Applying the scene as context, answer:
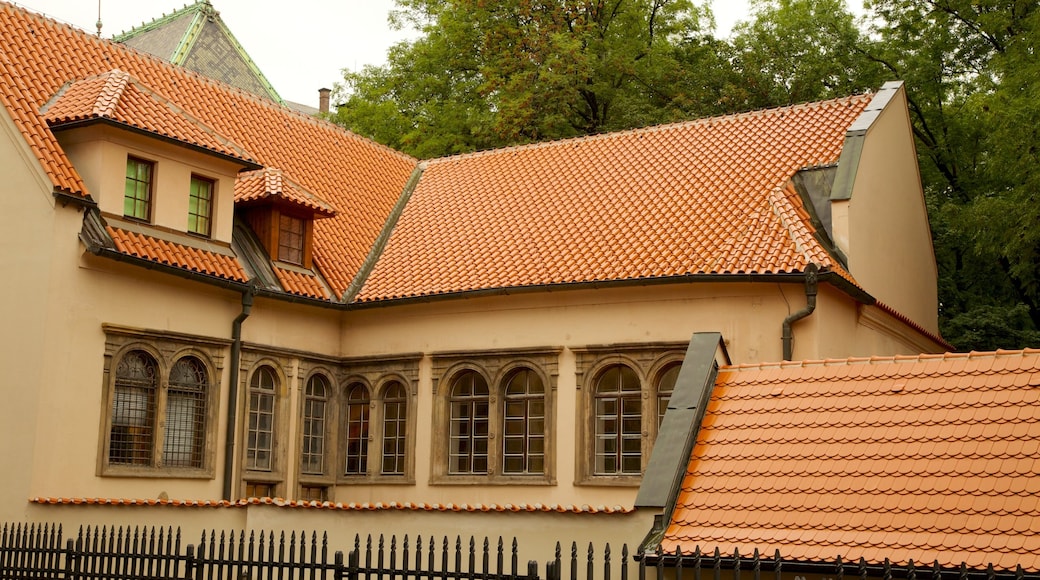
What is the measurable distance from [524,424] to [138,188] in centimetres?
761

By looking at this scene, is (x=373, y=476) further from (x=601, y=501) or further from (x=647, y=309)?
(x=647, y=309)

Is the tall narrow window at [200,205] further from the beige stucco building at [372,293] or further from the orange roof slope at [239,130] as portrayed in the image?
the orange roof slope at [239,130]

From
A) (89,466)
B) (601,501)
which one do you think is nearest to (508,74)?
(601,501)

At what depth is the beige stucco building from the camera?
60.3 feet

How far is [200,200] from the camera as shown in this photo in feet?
69.0

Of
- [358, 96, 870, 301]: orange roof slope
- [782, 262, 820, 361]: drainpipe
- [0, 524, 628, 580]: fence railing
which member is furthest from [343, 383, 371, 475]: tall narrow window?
[782, 262, 820, 361]: drainpipe

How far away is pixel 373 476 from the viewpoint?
22.8 meters

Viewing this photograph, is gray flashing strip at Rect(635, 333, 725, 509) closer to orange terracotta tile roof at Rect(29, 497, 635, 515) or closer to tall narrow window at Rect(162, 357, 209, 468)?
orange terracotta tile roof at Rect(29, 497, 635, 515)

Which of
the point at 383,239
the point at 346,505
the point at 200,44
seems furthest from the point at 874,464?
the point at 200,44

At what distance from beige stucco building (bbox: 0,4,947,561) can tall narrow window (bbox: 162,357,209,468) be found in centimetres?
4

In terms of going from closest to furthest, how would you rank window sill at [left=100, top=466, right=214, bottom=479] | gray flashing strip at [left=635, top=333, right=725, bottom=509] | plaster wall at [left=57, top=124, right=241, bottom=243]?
gray flashing strip at [left=635, top=333, right=725, bottom=509], window sill at [left=100, top=466, right=214, bottom=479], plaster wall at [left=57, top=124, right=241, bottom=243]

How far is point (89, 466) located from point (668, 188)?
37.0 ft

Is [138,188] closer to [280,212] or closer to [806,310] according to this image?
[280,212]

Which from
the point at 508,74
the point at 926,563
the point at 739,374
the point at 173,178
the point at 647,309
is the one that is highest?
the point at 508,74
